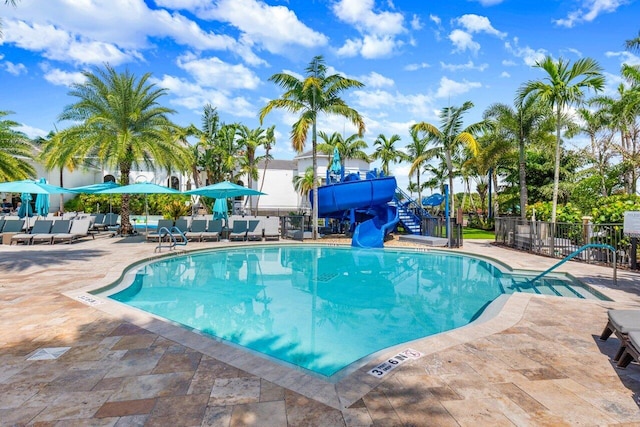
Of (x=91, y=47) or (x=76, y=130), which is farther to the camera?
A: (x=76, y=130)

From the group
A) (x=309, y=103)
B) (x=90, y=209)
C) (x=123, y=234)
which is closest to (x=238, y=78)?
(x=309, y=103)

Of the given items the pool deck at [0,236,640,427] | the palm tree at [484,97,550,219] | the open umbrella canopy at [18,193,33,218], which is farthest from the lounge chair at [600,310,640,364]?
the open umbrella canopy at [18,193,33,218]

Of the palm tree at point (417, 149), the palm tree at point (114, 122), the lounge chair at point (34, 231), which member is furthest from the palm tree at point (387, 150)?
the lounge chair at point (34, 231)

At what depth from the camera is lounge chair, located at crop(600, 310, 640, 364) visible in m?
3.80

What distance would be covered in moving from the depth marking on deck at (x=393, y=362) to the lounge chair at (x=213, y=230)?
48.5 ft

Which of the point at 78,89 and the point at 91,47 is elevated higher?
the point at 91,47

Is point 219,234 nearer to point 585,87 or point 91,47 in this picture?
point 91,47

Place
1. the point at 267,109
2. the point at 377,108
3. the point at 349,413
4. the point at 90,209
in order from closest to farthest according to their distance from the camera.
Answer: the point at 349,413 < the point at 267,109 < the point at 377,108 < the point at 90,209

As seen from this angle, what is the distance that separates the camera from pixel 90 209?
32.7m

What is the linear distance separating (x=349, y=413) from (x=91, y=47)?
802 inches

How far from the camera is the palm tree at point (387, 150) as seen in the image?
36.7 metres

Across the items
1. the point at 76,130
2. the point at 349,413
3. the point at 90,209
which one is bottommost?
the point at 349,413

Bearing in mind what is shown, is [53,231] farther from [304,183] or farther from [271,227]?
[304,183]

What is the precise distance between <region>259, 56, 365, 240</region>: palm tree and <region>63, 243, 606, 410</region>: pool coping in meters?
12.9
